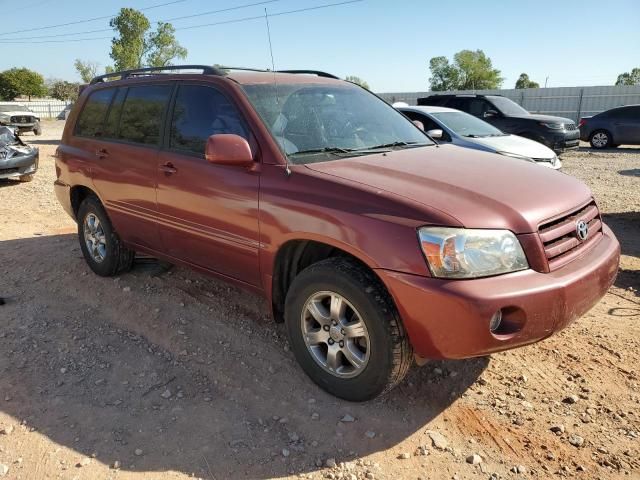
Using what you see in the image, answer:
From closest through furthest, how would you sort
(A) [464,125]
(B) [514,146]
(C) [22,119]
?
1. (B) [514,146]
2. (A) [464,125]
3. (C) [22,119]

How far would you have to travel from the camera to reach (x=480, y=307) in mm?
2492

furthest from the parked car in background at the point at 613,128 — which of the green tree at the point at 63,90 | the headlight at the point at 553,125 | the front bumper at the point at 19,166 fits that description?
the green tree at the point at 63,90

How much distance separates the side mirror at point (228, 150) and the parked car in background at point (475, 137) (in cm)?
555

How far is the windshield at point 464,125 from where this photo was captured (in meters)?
9.01

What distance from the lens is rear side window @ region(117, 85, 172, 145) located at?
4.18m

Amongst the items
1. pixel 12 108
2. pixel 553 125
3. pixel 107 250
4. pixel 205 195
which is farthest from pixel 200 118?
pixel 12 108

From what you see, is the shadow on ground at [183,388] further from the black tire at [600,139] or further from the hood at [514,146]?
the black tire at [600,139]

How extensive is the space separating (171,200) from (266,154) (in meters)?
1.03

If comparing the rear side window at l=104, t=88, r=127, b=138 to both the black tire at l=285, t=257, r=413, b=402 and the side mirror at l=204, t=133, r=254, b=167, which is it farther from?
the black tire at l=285, t=257, r=413, b=402

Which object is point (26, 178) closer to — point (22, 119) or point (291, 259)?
point (291, 259)

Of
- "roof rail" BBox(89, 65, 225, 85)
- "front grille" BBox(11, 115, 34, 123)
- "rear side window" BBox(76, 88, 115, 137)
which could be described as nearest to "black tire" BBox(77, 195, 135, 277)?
"rear side window" BBox(76, 88, 115, 137)

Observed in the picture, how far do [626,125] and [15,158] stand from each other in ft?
57.0

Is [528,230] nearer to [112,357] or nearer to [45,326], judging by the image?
[112,357]

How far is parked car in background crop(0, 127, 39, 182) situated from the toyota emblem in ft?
34.2
